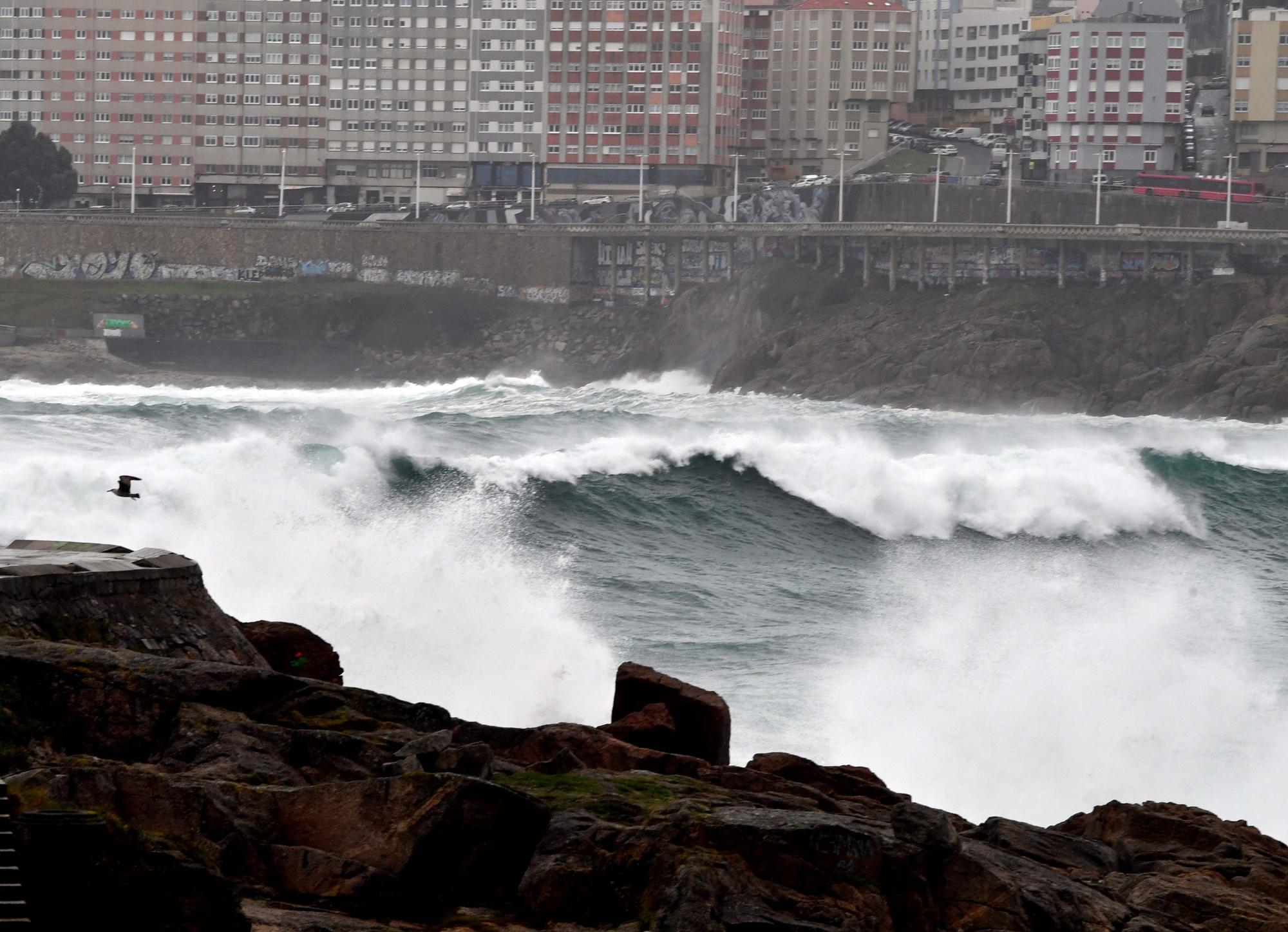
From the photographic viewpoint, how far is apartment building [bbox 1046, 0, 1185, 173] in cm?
12331

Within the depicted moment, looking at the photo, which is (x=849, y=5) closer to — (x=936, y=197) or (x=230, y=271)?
(x=936, y=197)

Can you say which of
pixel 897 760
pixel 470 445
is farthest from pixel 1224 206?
pixel 897 760

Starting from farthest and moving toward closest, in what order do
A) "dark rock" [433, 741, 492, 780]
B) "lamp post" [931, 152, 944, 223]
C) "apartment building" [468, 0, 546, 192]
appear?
"apartment building" [468, 0, 546, 192], "lamp post" [931, 152, 944, 223], "dark rock" [433, 741, 492, 780]

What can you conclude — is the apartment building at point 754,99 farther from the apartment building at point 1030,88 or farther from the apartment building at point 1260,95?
the apartment building at point 1260,95

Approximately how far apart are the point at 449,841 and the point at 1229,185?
10464 cm

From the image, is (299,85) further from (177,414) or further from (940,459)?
(940,459)

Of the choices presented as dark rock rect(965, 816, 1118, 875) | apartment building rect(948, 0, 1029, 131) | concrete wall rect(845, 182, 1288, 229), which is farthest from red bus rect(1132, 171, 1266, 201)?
dark rock rect(965, 816, 1118, 875)

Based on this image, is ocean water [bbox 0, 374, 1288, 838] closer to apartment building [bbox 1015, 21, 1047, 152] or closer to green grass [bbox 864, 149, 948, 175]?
green grass [bbox 864, 149, 948, 175]

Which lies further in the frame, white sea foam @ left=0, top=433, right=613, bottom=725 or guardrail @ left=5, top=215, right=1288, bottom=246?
guardrail @ left=5, top=215, right=1288, bottom=246

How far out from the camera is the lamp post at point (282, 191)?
13375cm

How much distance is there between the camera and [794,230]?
121500mm

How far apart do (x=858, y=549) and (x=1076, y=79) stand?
92.7 metres

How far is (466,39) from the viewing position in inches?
5541

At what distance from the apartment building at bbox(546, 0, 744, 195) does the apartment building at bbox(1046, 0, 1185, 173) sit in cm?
2237
